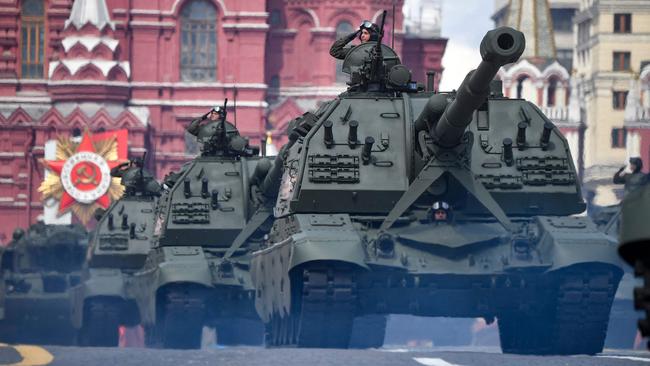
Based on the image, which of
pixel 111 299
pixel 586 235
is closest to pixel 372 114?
pixel 586 235

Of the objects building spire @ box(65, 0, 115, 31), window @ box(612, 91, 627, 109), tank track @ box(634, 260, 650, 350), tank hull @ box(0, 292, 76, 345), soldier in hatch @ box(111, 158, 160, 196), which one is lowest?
tank hull @ box(0, 292, 76, 345)

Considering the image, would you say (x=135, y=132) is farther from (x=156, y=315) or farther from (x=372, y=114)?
(x=372, y=114)

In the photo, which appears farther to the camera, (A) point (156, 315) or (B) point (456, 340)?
(B) point (456, 340)

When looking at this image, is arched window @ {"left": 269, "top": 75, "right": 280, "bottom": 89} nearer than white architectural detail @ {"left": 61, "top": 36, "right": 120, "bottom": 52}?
No

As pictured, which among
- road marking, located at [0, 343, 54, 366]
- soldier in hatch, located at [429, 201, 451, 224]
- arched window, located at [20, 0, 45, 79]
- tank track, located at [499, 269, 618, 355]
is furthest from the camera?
arched window, located at [20, 0, 45, 79]

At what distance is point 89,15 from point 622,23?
41794 mm

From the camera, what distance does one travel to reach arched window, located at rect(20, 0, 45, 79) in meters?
97.2

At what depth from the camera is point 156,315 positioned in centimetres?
3244

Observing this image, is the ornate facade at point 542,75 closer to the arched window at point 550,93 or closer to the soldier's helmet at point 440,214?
the arched window at point 550,93

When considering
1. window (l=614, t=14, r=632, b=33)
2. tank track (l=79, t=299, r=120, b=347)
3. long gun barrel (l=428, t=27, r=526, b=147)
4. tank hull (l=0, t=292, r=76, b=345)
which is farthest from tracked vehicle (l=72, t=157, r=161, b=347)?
window (l=614, t=14, r=632, b=33)

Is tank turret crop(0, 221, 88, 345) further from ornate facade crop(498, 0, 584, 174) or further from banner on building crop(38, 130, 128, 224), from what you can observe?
ornate facade crop(498, 0, 584, 174)

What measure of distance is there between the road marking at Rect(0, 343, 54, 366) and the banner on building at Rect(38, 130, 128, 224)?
62344mm

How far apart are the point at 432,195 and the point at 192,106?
71702 millimetres

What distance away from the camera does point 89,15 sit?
3671 inches
